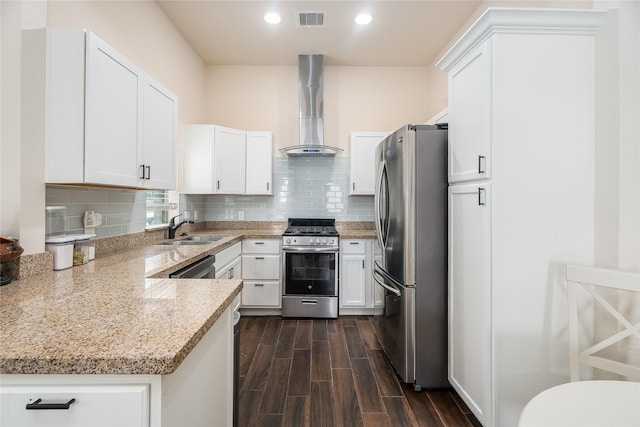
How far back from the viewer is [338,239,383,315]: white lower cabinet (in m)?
3.36

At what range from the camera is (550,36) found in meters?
1.49

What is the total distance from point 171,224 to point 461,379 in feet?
8.86

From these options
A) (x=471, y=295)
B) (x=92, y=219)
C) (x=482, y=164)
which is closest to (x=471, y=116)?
(x=482, y=164)

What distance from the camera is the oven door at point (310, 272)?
10.9 feet

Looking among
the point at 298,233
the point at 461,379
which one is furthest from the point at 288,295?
the point at 461,379

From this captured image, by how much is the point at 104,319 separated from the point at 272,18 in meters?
3.10

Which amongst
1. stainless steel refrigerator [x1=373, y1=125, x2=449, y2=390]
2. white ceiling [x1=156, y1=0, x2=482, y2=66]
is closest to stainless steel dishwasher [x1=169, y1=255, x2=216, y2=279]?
stainless steel refrigerator [x1=373, y1=125, x2=449, y2=390]

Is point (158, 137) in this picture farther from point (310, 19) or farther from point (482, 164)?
point (482, 164)

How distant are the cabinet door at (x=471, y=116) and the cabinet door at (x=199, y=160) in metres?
2.63

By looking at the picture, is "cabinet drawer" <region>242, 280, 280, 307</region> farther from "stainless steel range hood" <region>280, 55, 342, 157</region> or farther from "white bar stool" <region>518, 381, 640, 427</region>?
"white bar stool" <region>518, 381, 640, 427</region>

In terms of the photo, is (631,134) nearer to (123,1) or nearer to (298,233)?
(298,233)

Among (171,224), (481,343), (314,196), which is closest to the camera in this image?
(481,343)

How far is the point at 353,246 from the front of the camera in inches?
133

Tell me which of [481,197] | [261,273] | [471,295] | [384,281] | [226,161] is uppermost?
[226,161]
